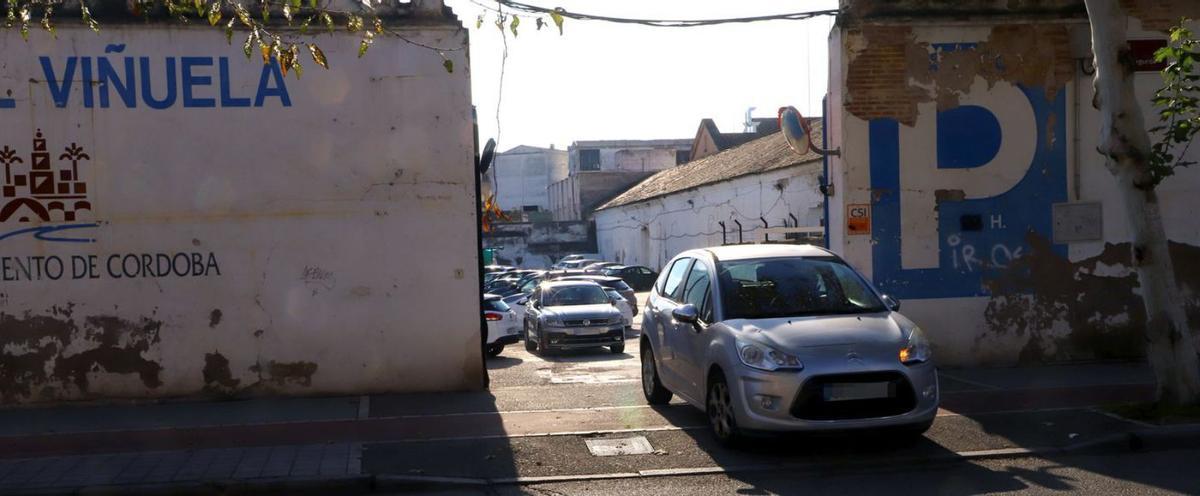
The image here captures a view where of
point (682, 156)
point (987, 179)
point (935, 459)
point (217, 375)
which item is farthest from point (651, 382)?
point (682, 156)

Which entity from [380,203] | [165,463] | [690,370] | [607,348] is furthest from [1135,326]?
[607,348]

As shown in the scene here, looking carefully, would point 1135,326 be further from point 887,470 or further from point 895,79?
point 887,470

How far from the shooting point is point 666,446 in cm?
907

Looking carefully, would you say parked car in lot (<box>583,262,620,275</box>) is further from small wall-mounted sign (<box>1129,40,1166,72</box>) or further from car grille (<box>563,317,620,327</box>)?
small wall-mounted sign (<box>1129,40,1166,72</box>)

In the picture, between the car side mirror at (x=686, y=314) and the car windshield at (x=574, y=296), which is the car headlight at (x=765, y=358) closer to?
the car side mirror at (x=686, y=314)

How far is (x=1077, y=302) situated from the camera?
12.8m

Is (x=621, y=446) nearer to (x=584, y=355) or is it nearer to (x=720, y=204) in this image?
(x=584, y=355)

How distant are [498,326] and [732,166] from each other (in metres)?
16.6

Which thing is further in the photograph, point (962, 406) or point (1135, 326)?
point (1135, 326)

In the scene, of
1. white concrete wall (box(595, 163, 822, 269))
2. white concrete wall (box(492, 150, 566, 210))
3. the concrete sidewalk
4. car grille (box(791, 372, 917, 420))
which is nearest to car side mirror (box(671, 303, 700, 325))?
the concrete sidewalk

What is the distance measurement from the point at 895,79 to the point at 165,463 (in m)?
8.64

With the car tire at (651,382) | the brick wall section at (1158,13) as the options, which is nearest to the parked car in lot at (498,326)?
the car tire at (651,382)

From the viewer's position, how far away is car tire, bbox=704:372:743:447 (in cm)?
869

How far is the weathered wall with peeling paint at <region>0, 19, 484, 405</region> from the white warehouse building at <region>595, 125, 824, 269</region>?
21.4ft
